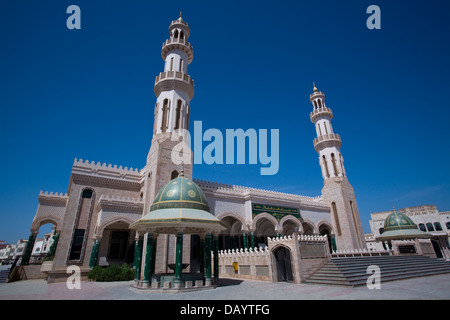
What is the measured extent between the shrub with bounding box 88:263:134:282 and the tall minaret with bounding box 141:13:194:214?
4068 millimetres

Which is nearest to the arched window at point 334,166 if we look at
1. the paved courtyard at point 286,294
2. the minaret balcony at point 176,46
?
the paved courtyard at point 286,294

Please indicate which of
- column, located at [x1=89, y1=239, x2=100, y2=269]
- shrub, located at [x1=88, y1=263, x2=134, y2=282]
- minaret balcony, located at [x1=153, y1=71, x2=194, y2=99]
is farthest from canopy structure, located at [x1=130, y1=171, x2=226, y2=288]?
minaret balcony, located at [x1=153, y1=71, x2=194, y2=99]

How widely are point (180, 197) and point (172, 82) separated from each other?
13.9 m

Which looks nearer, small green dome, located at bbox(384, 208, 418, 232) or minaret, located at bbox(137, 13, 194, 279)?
minaret, located at bbox(137, 13, 194, 279)

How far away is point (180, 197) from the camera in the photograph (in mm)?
10820

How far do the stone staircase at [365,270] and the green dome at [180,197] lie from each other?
658cm

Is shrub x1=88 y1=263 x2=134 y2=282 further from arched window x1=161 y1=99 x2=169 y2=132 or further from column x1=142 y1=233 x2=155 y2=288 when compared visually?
arched window x1=161 y1=99 x2=169 y2=132

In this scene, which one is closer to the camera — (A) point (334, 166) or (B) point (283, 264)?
(B) point (283, 264)

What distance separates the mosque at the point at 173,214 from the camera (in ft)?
37.1

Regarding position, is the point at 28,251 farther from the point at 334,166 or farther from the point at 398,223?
the point at 398,223

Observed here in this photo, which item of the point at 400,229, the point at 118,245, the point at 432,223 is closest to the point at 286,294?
the point at 118,245

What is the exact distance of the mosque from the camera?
Result: 11297mm

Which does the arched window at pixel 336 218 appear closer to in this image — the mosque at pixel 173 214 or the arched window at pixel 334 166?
the mosque at pixel 173 214
